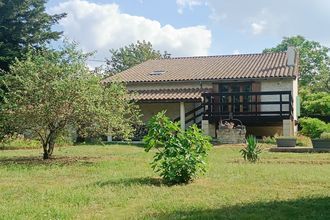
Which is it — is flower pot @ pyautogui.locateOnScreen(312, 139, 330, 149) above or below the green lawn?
above

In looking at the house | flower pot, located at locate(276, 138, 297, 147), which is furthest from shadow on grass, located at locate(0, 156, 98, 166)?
the house

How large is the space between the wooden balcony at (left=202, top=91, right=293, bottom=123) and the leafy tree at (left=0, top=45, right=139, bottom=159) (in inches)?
389

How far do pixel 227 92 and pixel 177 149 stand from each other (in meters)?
17.2

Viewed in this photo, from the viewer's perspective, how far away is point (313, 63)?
53.1 metres

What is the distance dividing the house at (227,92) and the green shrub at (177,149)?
14155 millimetres

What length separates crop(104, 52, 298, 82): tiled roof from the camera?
88.0ft

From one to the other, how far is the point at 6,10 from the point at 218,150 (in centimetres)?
1673

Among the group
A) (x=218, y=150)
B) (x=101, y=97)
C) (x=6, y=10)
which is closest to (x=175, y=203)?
(x=101, y=97)

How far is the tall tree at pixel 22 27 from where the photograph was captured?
27266 millimetres

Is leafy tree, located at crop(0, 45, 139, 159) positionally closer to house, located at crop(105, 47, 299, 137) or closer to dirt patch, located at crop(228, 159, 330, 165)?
dirt patch, located at crop(228, 159, 330, 165)

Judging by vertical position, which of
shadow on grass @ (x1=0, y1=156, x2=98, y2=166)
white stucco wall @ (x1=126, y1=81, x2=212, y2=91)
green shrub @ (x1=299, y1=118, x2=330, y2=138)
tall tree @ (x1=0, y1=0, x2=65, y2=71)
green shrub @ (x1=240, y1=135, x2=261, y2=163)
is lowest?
shadow on grass @ (x1=0, y1=156, x2=98, y2=166)

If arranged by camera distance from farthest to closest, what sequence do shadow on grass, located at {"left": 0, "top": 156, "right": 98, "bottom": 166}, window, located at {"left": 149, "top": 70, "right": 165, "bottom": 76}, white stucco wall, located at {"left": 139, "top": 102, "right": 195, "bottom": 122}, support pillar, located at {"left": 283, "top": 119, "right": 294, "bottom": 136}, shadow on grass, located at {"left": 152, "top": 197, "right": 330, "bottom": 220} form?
1. window, located at {"left": 149, "top": 70, "right": 165, "bottom": 76}
2. white stucco wall, located at {"left": 139, "top": 102, "right": 195, "bottom": 122}
3. support pillar, located at {"left": 283, "top": 119, "right": 294, "bottom": 136}
4. shadow on grass, located at {"left": 0, "top": 156, "right": 98, "bottom": 166}
5. shadow on grass, located at {"left": 152, "top": 197, "right": 330, "bottom": 220}

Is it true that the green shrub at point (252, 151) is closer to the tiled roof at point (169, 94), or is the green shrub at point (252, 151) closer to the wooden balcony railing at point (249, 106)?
the wooden balcony railing at point (249, 106)

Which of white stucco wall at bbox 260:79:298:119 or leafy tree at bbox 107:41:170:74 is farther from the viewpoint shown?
leafy tree at bbox 107:41:170:74
